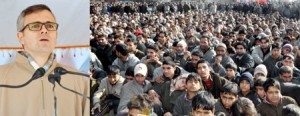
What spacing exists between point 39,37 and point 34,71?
0.19 metres

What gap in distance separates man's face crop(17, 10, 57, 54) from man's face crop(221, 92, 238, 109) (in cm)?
283

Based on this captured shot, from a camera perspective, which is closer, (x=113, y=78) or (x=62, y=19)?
(x=62, y=19)

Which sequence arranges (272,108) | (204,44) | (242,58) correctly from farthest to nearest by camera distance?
(204,44), (242,58), (272,108)

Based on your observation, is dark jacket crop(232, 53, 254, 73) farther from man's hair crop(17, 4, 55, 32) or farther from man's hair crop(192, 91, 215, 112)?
man's hair crop(17, 4, 55, 32)

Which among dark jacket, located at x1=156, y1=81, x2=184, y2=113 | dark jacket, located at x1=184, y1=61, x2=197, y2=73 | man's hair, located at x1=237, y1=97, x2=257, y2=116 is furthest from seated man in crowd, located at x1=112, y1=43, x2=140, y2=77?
man's hair, located at x1=237, y1=97, x2=257, y2=116

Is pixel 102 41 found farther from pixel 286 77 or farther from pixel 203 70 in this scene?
pixel 286 77

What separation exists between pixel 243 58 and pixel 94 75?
263cm

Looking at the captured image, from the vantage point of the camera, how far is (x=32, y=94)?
2.92 metres

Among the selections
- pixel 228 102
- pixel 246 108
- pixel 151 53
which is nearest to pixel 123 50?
pixel 151 53

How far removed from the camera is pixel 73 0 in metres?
2.93

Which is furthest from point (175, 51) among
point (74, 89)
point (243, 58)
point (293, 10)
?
point (293, 10)

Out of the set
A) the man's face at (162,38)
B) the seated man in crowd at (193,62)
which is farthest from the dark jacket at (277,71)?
the man's face at (162,38)

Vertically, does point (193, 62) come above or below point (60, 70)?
below

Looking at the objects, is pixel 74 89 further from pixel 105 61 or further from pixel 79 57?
pixel 105 61
